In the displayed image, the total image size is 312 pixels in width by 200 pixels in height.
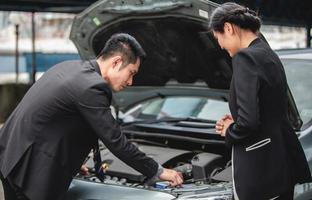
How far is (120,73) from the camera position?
2.84 m

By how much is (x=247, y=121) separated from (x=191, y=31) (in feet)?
5.49

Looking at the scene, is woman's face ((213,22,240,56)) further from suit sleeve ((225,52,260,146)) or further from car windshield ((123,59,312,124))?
car windshield ((123,59,312,124))

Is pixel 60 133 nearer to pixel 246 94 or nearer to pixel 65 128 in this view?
pixel 65 128

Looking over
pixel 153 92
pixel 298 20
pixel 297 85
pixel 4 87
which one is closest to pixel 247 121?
pixel 297 85

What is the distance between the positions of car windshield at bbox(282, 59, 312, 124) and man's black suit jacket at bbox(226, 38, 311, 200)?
1.12 meters

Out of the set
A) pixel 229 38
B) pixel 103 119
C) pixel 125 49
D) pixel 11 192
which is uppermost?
pixel 229 38

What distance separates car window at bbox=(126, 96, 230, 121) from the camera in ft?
16.3

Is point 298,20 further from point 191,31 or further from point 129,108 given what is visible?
point 191,31

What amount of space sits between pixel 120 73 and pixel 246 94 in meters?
0.74

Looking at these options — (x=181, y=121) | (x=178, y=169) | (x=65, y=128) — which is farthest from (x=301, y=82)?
(x=65, y=128)

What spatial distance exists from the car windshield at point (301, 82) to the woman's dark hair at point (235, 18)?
1.28 metres

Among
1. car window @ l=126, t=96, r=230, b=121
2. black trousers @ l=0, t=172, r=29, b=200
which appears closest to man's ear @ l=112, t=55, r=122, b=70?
black trousers @ l=0, t=172, r=29, b=200

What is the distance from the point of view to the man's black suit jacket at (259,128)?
8.20ft

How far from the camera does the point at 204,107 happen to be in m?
5.12
